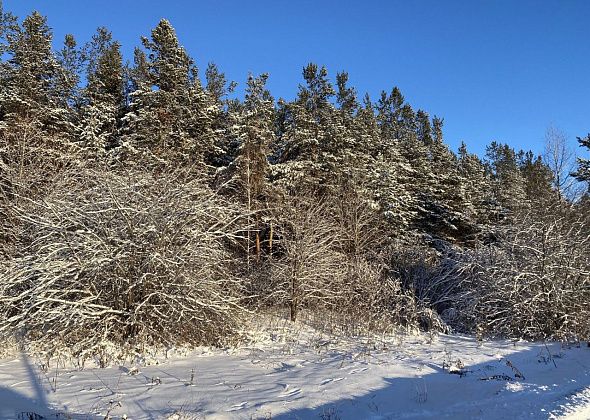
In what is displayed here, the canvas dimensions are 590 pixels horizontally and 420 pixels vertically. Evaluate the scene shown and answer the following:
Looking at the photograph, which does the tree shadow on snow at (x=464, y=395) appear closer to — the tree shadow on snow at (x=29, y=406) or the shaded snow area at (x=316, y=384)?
the shaded snow area at (x=316, y=384)

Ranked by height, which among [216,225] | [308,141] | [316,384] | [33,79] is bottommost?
[316,384]

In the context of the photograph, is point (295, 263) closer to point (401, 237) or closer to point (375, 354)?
point (375, 354)

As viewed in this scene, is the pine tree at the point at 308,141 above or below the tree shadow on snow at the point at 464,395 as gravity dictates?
above

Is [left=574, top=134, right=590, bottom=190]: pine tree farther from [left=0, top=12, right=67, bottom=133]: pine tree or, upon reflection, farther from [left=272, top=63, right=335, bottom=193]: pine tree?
[left=0, top=12, right=67, bottom=133]: pine tree

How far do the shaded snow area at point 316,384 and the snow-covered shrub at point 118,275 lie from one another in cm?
72

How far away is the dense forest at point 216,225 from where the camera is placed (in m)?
9.50

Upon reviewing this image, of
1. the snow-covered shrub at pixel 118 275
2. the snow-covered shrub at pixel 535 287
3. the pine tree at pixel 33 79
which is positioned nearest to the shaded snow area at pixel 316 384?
the snow-covered shrub at pixel 118 275

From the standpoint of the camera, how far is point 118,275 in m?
9.45

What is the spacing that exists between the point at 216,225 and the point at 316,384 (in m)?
5.69

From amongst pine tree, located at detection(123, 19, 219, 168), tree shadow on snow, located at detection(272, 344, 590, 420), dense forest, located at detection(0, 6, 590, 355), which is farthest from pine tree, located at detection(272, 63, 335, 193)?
tree shadow on snow, located at detection(272, 344, 590, 420)

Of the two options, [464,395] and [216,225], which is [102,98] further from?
[464,395]

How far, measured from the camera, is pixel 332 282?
46.4 feet

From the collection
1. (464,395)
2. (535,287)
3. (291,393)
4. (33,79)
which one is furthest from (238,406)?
(33,79)

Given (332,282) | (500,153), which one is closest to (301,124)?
(332,282)
